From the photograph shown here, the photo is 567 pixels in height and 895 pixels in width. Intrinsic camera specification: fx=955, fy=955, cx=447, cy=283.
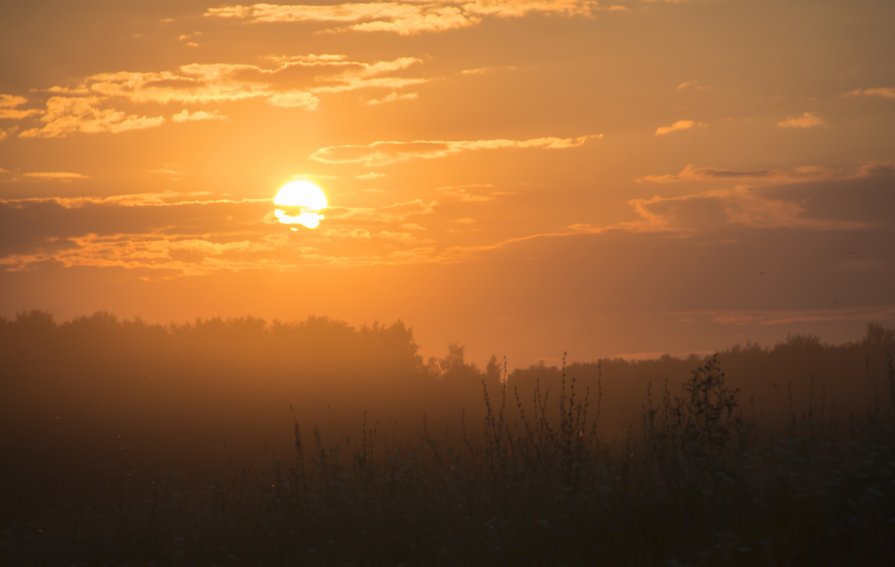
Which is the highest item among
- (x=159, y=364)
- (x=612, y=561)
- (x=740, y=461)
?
(x=159, y=364)

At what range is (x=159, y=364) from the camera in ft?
152

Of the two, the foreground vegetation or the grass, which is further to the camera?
the foreground vegetation

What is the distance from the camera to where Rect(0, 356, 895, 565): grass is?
11.3 m

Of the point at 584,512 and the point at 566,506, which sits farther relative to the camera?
the point at 566,506

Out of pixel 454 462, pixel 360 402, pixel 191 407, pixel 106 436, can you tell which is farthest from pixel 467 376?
pixel 454 462

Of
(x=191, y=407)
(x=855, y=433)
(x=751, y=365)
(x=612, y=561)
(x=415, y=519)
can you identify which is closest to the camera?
(x=612, y=561)

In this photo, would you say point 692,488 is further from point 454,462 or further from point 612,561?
point 454,462

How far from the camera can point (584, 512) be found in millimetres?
12648

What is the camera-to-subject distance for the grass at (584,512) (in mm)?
11281

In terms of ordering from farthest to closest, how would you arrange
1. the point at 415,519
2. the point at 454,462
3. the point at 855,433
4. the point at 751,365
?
the point at 751,365 → the point at 454,462 → the point at 855,433 → the point at 415,519

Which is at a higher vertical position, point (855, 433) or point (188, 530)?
point (855, 433)

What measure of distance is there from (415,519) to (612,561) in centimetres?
351

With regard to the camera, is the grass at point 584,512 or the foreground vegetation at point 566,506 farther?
the foreground vegetation at point 566,506

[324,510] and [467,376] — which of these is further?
[467,376]
